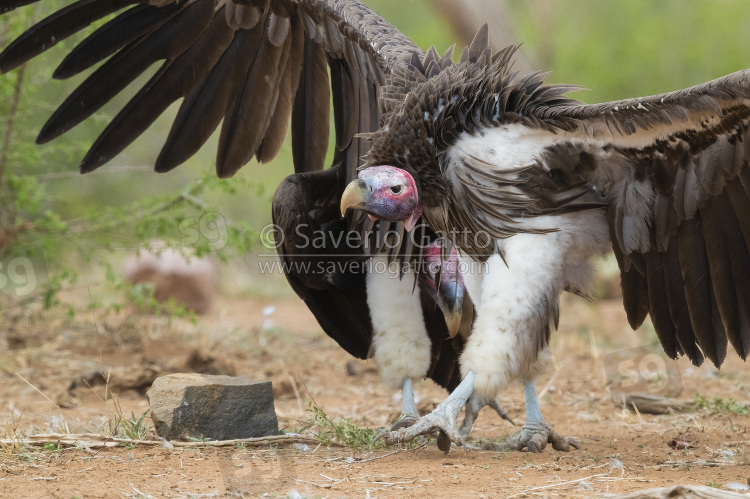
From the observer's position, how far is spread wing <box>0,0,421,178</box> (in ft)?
14.0

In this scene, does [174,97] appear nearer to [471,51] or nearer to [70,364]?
[471,51]

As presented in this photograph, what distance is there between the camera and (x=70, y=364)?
5727mm

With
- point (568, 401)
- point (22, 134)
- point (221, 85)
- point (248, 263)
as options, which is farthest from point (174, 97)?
point (248, 263)

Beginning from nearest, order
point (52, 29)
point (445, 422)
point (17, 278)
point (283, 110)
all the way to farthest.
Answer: point (445, 422), point (52, 29), point (283, 110), point (17, 278)

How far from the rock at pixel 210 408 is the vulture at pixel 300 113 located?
0.74 m

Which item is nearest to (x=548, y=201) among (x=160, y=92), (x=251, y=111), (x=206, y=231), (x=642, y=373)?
(x=251, y=111)

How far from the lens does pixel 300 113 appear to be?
4.77 meters

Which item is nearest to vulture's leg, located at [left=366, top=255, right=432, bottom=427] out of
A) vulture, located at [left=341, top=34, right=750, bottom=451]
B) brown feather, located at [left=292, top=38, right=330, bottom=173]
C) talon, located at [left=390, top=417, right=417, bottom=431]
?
talon, located at [left=390, top=417, right=417, bottom=431]

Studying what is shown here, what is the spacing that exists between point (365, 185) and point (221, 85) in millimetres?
1536

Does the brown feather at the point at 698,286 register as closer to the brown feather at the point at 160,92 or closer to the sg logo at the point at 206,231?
the brown feather at the point at 160,92

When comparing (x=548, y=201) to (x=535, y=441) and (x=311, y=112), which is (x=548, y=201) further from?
(x=311, y=112)

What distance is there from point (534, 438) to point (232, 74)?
2494 millimetres

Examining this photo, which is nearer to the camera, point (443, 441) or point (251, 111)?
point (443, 441)

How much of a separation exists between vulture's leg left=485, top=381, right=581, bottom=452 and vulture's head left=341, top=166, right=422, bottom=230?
1.09 m
